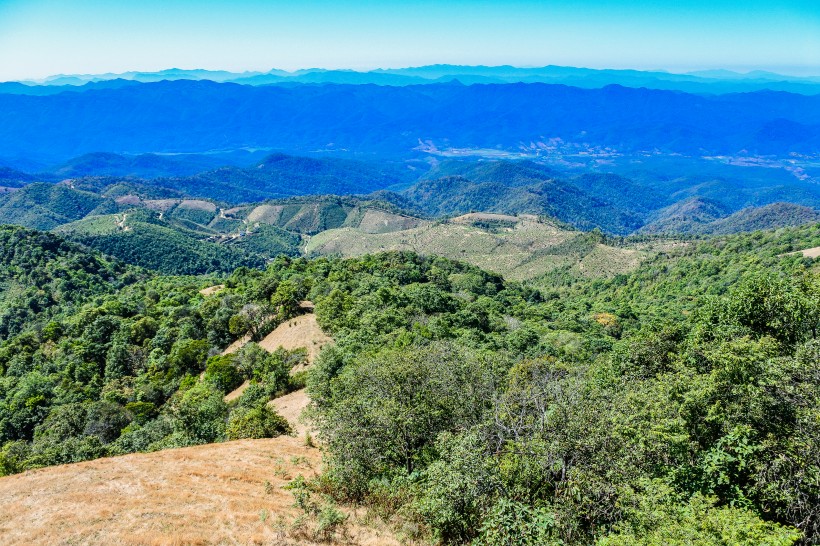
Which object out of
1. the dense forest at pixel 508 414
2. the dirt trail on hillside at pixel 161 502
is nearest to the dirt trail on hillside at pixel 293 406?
the dense forest at pixel 508 414

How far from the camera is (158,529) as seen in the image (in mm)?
19922

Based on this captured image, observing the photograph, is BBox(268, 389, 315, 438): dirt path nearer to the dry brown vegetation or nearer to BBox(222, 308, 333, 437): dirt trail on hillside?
BBox(222, 308, 333, 437): dirt trail on hillside

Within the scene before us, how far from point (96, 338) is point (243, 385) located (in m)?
40.3

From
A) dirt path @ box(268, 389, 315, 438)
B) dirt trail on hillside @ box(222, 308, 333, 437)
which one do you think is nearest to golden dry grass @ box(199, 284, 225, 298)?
dirt trail on hillside @ box(222, 308, 333, 437)

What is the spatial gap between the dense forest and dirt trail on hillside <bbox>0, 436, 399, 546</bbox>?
3.63 meters

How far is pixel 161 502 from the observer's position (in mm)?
22938

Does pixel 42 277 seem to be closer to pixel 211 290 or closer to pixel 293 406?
pixel 211 290

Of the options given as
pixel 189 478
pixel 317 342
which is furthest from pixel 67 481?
pixel 317 342

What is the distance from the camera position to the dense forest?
16.0 metres

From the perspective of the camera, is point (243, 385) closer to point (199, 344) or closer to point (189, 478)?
point (199, 344)

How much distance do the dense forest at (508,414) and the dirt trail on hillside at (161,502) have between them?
3.63m

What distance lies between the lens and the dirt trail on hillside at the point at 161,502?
19.7m

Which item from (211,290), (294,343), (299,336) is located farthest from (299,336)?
(211,290)

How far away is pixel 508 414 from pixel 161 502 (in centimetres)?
1739
